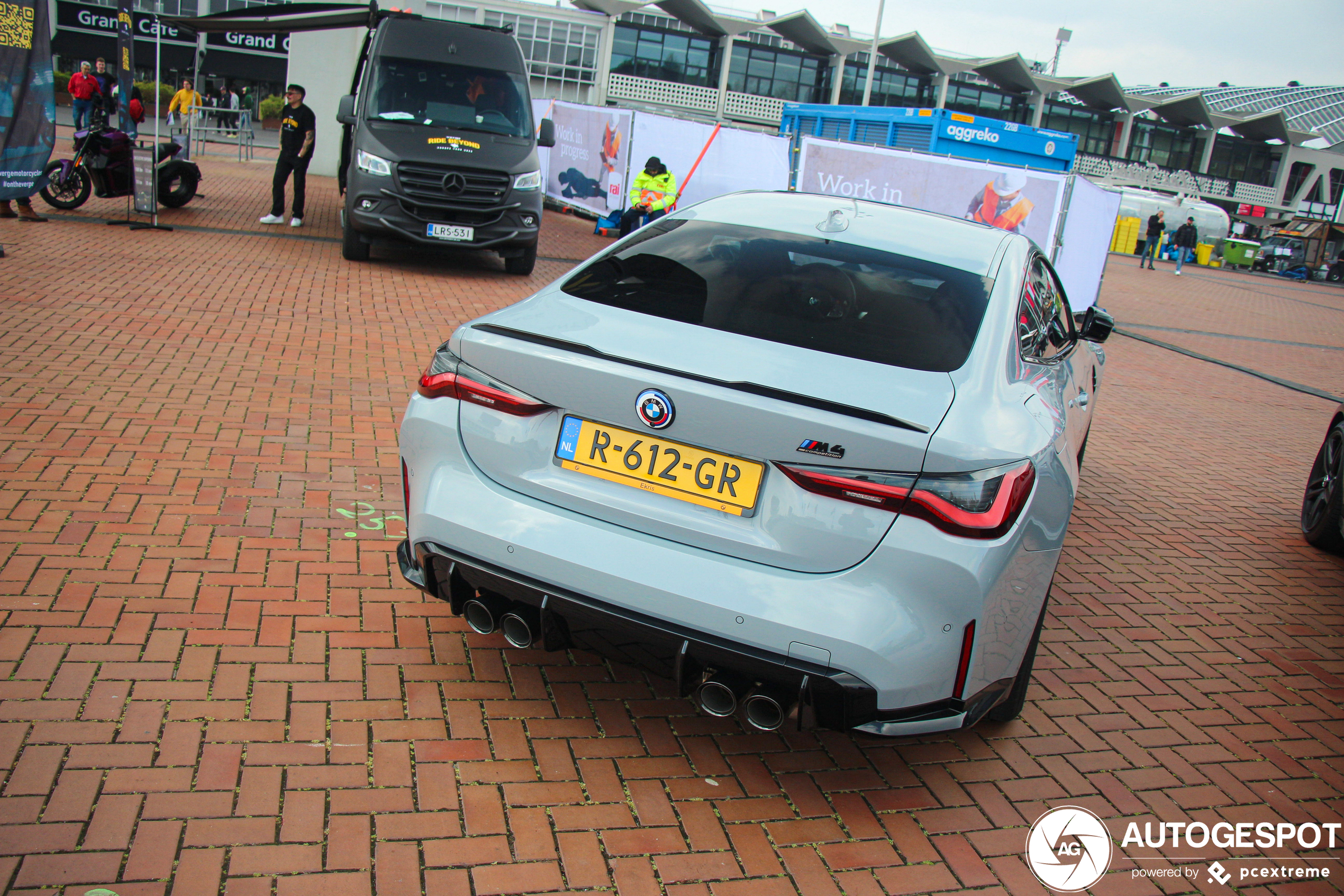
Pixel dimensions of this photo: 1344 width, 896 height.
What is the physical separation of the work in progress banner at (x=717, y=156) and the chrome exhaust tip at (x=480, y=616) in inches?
508

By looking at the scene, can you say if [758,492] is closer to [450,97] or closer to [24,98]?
[450,97]

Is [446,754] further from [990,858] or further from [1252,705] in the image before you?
[1252,705]

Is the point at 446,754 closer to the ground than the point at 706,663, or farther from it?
closer to the ground

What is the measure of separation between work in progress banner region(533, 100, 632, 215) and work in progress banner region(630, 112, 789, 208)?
93 cm

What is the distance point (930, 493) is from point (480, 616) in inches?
51.1

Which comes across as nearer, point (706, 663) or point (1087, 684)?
point (706, 663)

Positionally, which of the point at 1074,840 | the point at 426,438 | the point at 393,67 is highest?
the point at 393,67

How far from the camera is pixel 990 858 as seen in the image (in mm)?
2729

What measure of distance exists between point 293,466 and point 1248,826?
13.6ft

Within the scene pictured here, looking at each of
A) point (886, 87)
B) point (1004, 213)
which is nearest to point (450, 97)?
point (1004, 213)

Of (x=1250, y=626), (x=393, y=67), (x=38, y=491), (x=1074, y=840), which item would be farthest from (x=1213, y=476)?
(x=393, y=67)

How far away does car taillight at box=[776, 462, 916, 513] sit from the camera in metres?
2.42

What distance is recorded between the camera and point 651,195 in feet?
44.4

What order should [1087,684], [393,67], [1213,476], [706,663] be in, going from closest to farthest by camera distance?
[706,663] < [1087,684] < [1213,476] < [393,67]
